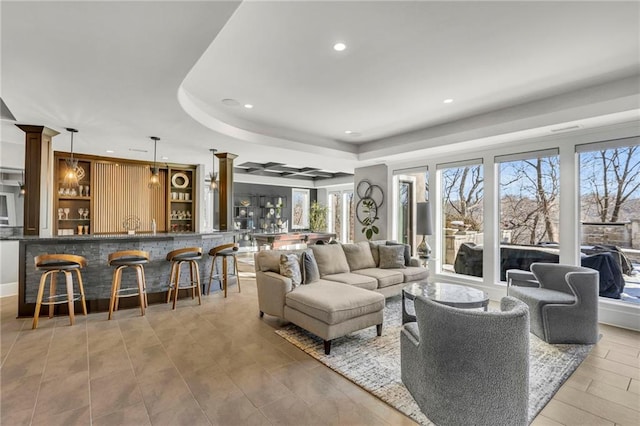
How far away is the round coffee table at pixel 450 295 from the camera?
301 cm

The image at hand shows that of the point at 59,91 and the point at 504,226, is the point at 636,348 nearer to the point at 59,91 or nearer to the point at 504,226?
the point at 504,226

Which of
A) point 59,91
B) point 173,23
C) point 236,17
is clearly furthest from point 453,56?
point 59,91

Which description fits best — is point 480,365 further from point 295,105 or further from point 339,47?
point 295,105

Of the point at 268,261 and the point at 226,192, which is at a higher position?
the point at 226,192

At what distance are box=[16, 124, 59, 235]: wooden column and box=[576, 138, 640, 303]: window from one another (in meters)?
7.51

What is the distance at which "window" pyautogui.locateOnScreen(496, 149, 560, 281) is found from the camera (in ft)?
14.9

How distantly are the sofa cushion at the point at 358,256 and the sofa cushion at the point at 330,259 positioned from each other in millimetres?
137

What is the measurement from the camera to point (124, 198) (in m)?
6.70

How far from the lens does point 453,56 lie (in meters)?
2.84

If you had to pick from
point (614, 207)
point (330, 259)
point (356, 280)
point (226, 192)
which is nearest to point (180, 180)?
point (226, 192)

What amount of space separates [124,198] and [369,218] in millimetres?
5496

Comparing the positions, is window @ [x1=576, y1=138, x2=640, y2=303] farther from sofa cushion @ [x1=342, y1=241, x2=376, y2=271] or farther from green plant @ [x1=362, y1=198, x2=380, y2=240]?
green plant @ [x1=362, y1=198, x2=380, y2=240]

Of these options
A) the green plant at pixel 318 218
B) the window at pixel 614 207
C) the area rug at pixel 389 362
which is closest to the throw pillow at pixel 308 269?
the area rug at pixel 389 362

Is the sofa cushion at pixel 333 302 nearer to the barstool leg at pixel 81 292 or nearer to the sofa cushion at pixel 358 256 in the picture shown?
the sofa cushion at pixel 358 256
